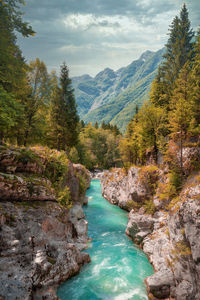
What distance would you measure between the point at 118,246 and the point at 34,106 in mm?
19659

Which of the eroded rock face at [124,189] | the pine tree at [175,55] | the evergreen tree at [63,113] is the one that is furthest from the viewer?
the pine tree at [175,55]

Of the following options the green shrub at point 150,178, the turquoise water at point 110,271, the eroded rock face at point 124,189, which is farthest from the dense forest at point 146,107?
the turquoise water at point 110,271

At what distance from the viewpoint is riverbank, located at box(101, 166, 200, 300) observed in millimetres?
9352

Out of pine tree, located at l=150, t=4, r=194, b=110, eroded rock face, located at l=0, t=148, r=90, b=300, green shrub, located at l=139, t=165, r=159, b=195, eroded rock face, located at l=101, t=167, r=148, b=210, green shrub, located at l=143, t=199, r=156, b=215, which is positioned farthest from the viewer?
pine tree, located at l=150, t=4, r=194, b=110

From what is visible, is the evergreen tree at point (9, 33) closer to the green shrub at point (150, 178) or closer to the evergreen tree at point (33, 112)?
the evergreen tree at point (33, 112)

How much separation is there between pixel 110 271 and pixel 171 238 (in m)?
5.26

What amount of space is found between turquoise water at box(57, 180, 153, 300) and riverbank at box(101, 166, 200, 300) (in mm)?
1028

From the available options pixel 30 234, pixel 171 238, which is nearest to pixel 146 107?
pixel 171 238

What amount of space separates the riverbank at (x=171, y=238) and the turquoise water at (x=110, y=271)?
1028mm

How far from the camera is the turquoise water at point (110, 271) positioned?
1030 centimetres

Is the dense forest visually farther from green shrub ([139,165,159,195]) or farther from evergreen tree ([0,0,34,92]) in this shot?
green shrub ([139,165,159,195])

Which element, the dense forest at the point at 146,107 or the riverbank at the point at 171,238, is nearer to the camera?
the riverbank at the point at 171,238

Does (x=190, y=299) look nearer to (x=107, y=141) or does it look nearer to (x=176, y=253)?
(x=176, y=253)

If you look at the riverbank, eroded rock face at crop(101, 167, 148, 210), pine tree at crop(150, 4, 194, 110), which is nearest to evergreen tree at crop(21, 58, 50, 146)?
eroded rock face at crop(101, 167, 148, 210)
